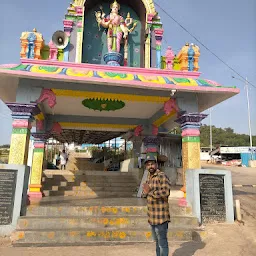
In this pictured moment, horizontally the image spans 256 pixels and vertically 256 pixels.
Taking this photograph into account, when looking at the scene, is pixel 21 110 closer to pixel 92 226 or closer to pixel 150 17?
pixel 92 226

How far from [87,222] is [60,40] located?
599 centimetres

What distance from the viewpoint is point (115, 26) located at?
8.65m

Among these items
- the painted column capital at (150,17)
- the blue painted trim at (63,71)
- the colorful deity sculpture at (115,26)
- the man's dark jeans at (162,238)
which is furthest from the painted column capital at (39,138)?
the man's dark jeans at (162,238)

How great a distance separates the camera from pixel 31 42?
7.64 m

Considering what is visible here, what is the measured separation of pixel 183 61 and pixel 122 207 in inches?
200

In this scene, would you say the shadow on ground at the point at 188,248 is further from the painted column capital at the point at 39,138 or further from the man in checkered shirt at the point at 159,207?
the painted column capital at the point at 39,138

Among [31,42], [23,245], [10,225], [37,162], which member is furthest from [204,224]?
[31,42]

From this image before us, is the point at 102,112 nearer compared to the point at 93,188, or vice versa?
the point at 102,112

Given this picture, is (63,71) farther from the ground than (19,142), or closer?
farther from the ground

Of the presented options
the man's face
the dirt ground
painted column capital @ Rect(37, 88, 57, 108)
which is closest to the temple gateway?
painted column capital @ Rect(37, 88, 57, 108)

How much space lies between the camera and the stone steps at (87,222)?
17.7 ft

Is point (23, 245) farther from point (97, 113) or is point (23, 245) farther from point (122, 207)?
point (97, 113)

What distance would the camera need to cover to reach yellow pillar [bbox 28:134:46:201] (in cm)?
843

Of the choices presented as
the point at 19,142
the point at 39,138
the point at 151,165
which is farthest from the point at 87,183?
the point at 151,165
